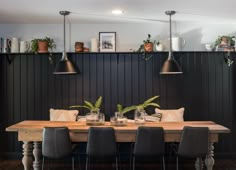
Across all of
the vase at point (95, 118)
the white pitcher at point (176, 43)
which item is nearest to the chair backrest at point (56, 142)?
the vase at point (95, 118)

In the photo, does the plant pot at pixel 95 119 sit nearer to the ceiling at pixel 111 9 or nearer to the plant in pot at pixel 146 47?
the ceiling at pixel 111 9

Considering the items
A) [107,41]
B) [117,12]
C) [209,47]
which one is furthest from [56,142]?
[209,47]

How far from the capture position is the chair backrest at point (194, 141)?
339 centimetres

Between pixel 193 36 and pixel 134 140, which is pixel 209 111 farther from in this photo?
pixel 134 140

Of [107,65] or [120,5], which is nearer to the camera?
[120,5]

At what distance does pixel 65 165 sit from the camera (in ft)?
15.6

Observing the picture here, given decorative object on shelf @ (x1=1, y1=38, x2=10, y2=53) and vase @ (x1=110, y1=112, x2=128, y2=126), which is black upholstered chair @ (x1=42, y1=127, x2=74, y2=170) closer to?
vase @ (x1=110, y1=112, x2=128, y2=126)

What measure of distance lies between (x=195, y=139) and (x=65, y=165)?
2.39 m

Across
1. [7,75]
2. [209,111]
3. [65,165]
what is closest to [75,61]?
[7,75]

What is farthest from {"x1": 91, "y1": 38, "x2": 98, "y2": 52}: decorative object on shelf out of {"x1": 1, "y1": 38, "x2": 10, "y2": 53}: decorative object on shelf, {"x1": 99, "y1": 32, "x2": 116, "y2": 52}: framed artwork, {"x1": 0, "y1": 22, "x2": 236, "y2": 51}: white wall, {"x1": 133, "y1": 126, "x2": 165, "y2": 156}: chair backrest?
{"x1": 133, "y1": 126, "x2": 165, "y2": 156}: chair backrest

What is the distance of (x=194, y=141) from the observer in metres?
3.40

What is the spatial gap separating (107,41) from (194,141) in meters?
2.54

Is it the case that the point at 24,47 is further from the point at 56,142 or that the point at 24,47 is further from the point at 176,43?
the point at 176,43

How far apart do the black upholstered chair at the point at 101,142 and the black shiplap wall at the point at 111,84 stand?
5.38 feet
